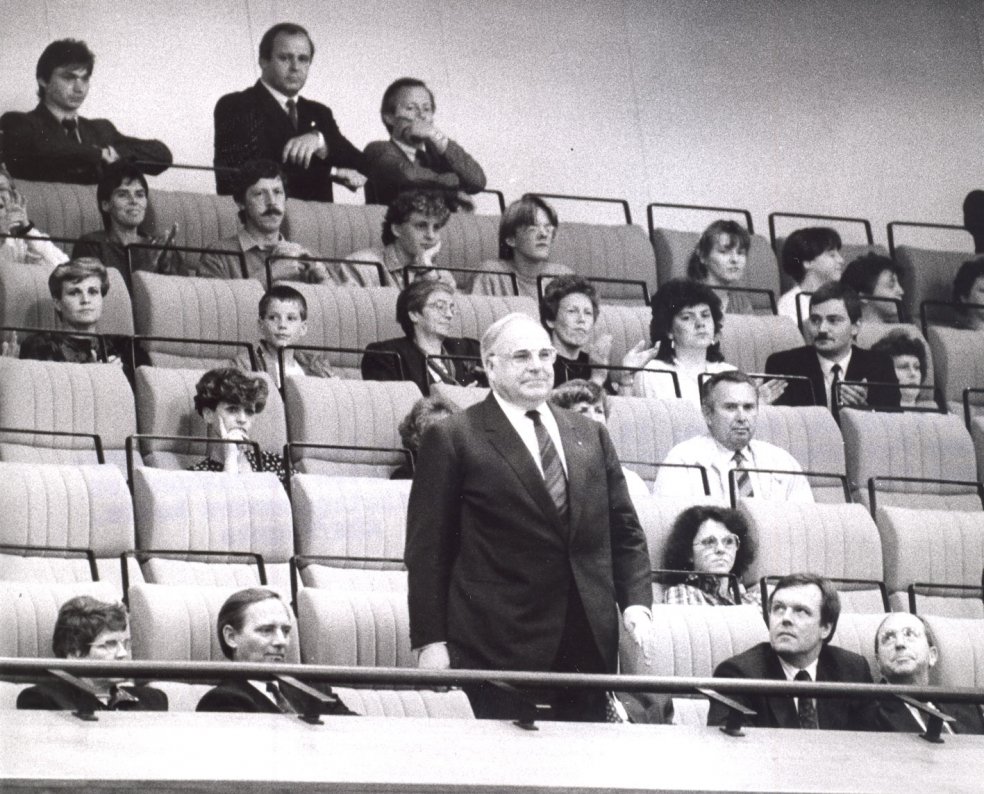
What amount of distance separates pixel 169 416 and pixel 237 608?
3.12 feet

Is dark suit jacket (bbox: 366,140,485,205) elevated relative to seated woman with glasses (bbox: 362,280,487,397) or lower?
elevated

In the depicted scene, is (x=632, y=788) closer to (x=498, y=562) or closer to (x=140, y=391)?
(x=498, y=562)

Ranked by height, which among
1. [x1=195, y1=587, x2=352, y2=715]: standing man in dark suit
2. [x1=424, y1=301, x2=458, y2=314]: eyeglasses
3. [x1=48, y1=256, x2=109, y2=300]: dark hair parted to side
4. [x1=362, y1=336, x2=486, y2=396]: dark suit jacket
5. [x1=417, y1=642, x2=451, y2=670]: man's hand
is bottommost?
[x1=417, y1=642, x2=451, y2=670]: man's hand

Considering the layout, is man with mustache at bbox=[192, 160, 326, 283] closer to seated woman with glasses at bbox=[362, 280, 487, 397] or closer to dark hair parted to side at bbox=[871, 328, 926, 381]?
seated woman with glasses at bbox=[362, 280, 487, 397]

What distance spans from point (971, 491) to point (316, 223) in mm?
1587

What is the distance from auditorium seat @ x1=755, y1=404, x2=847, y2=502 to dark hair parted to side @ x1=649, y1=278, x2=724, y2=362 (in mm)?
228

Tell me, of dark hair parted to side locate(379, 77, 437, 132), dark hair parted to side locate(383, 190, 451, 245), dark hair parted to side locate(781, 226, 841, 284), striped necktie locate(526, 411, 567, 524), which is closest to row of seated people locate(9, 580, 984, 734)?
striped necktie locate(526, 411, 567, 524)

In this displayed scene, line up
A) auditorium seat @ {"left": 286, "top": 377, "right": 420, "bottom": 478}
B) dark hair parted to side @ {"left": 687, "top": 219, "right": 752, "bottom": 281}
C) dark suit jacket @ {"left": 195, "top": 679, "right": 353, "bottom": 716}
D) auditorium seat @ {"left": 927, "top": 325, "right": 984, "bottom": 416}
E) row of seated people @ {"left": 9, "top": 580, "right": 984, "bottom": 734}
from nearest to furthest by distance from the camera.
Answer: dark suit jacket @ {"left": 195, "top": 679, "right": 353, "bottom": 716}
row of seated people @ {"left": 9, "top": 580, "right": 984, "bottom": 734}
auditorium seat @ {"left": 286, "top": 377, "right": 420, "bottom": 478}
auditorium seat @ {"left": 927, "top": 325, "right": 984, "bottom": 416}
dark hair parted to side @ {"left": 687, "top": 219, "right": 752, "bottom": 281}

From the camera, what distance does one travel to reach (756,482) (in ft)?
12.3

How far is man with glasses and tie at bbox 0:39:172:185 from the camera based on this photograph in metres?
4.40

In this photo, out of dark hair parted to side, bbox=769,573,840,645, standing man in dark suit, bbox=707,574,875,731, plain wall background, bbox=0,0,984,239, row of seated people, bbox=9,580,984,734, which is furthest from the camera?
plain wall background, bbox=0,0,984,239

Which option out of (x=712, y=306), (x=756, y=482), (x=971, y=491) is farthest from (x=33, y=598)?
(x=971, y=491)

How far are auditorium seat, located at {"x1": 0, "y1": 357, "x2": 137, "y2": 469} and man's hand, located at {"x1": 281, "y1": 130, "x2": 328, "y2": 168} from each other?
1.24 metres

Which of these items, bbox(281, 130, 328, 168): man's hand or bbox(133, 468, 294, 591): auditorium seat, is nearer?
bbox(133, 468, 294, 591): auditorium seat
